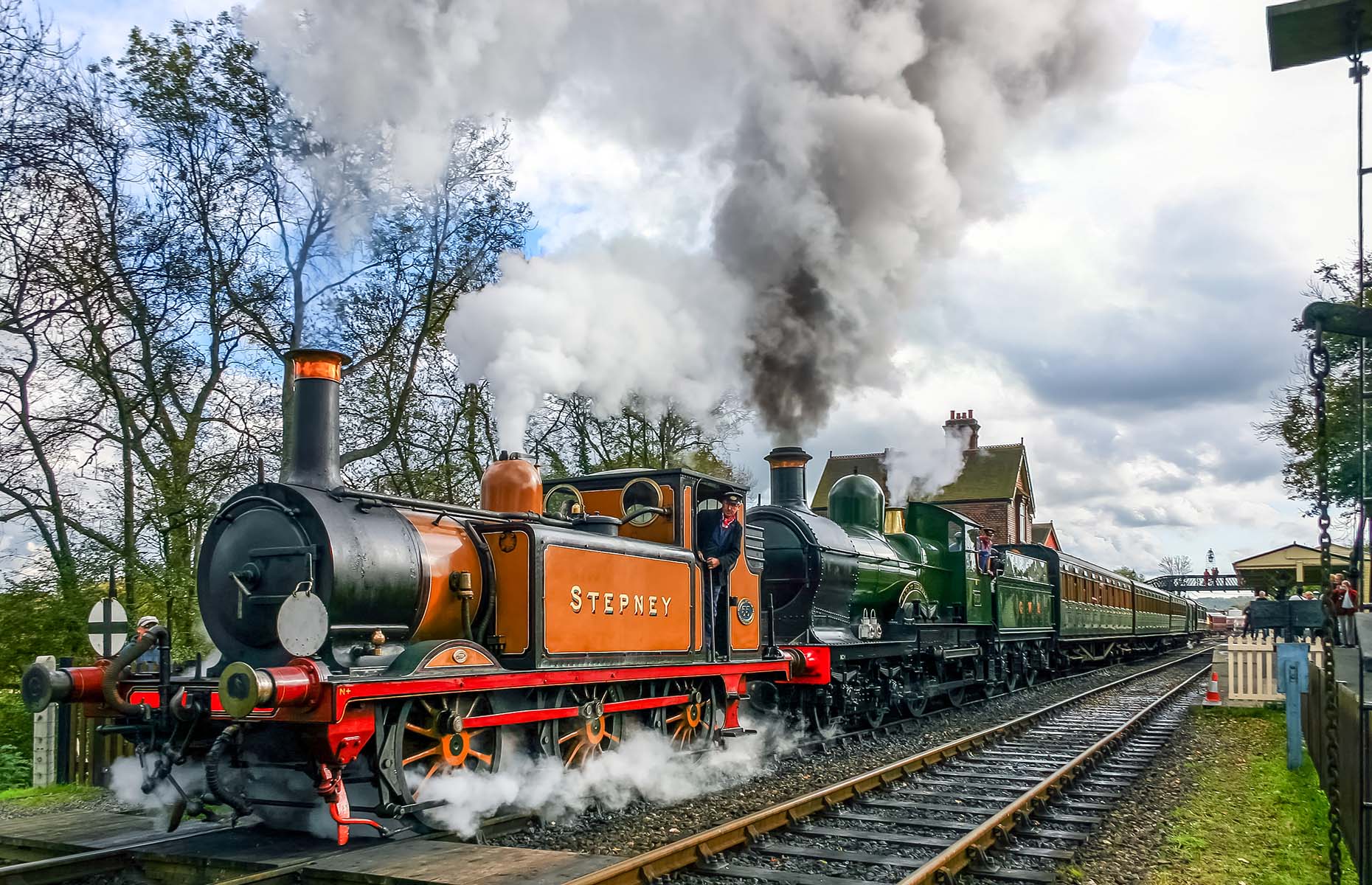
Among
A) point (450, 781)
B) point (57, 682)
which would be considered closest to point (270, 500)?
point (57, 682)

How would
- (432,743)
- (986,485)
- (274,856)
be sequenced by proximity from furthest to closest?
(986,485) → (432,743) → (274,856)

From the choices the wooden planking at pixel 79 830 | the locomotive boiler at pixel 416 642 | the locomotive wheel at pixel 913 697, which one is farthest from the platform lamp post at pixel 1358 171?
the locomotive wheel at pixel 913 697

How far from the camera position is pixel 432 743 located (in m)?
6.92

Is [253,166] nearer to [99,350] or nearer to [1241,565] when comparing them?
[99,350]

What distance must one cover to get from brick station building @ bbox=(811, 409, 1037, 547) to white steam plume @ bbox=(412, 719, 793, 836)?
3498 cm

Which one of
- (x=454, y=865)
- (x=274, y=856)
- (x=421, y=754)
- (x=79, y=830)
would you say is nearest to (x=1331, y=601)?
(x=454, y=865)

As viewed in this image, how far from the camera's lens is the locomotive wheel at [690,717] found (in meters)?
9.32

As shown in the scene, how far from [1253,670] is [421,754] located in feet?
45.0

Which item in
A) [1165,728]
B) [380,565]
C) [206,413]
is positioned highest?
[206,413]

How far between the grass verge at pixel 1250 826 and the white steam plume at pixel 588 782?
3.68m

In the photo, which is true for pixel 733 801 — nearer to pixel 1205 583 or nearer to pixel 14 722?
pixel 14 722

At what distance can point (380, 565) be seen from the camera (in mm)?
6906

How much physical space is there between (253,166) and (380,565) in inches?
417

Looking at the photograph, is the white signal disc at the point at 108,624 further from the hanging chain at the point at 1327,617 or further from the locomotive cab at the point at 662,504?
the hanging chain at the point at 1327,617
